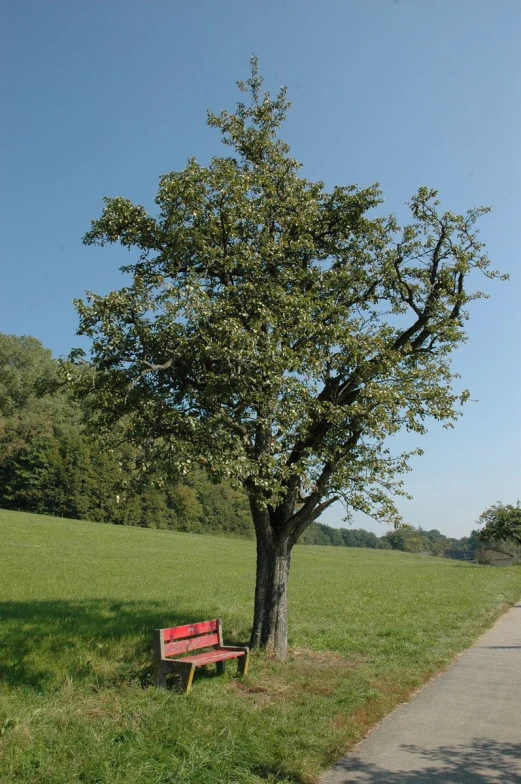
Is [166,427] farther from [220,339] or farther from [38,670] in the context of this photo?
[38,670]

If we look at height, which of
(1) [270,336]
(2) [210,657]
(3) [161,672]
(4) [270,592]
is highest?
(1) [270,336]

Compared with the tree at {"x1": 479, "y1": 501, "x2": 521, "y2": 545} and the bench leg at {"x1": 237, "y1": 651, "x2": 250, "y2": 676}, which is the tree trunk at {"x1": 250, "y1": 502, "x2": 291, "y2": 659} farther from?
the tree at {"x1": 479, "y1": 501, "x2": 521, "y2": 545}

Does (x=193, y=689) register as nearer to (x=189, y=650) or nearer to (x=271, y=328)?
(x=189, y=650)

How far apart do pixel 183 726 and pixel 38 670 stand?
3504mm

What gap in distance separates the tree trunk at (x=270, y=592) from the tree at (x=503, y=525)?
6318cm

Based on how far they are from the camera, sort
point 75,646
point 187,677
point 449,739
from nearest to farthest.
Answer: point 449,739 < point 187,677 < point 75,646

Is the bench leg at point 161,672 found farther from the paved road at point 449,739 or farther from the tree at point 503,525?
the tree at point 503,525

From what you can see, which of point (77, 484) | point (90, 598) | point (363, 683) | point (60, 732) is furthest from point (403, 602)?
point (77, 484)

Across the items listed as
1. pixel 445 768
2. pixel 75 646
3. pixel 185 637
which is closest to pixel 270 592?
pixel 185 637

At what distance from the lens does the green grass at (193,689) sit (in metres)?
5.97

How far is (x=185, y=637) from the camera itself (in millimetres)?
9766

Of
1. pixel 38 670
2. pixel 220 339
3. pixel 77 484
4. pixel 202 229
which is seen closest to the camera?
pixel 38 670

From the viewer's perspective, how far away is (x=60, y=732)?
263 inches

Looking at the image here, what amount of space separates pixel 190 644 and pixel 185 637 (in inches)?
19.1
